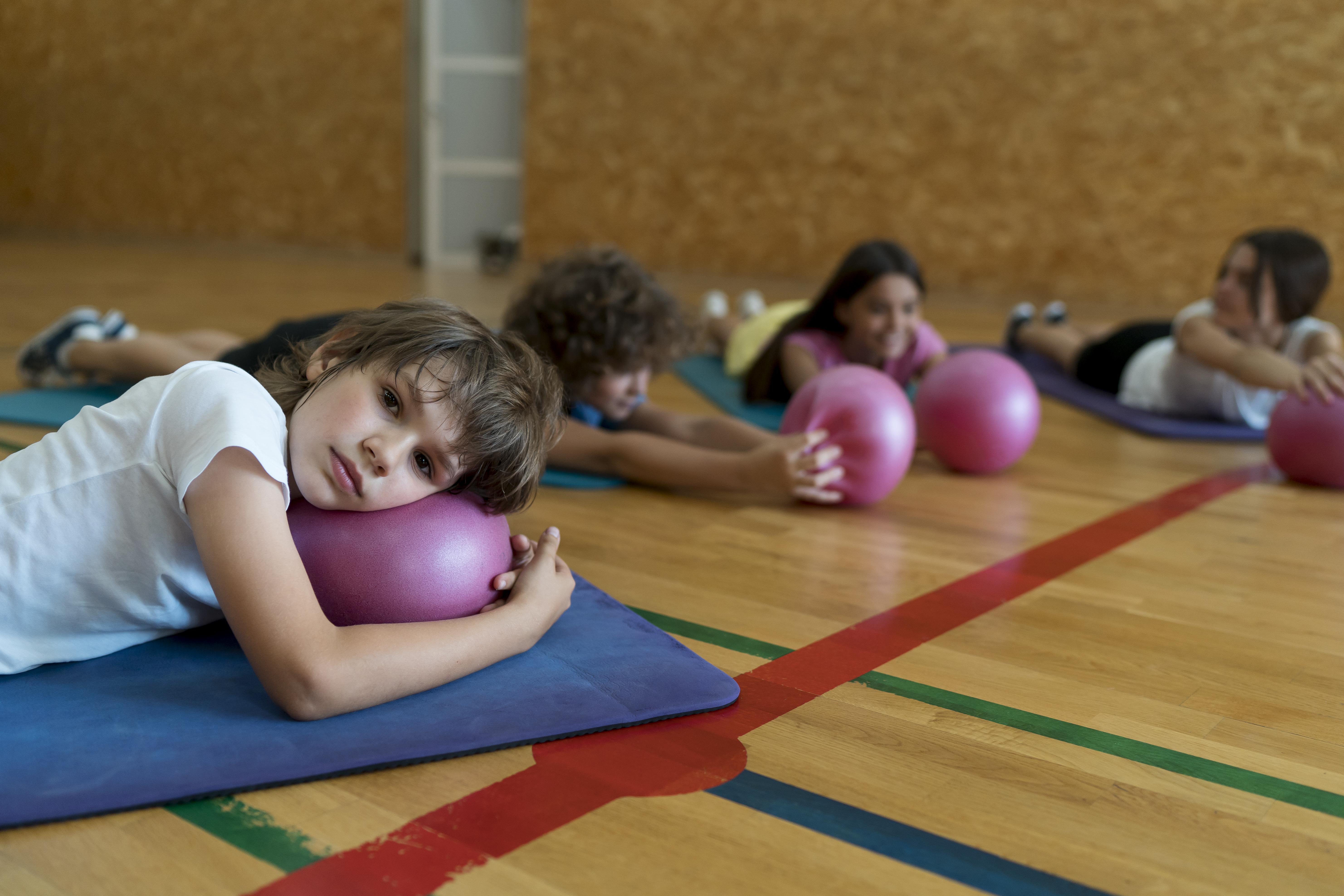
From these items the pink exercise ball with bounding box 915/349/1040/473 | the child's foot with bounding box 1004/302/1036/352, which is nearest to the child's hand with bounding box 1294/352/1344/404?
the pink exercise ball with bounding box 915/349/1040/473

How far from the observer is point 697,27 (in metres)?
7.76

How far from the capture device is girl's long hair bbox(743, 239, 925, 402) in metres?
3.30

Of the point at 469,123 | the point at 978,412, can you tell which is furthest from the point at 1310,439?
the point at 469,123

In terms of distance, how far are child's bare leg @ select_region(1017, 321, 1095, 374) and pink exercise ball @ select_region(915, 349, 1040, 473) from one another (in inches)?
65.4

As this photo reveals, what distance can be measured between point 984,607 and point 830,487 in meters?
0.65

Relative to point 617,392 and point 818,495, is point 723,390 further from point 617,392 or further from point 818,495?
point 818,495

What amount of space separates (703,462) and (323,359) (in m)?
1.22

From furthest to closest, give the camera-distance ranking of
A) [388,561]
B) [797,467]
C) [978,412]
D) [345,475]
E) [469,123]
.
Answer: [469,123] < [978,412] < [797,467] < [388,561] < [345,475]

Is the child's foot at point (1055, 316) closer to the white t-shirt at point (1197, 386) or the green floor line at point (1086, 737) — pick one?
the white t-shirt at point (1197, 386)

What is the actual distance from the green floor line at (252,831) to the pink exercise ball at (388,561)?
1.04ft

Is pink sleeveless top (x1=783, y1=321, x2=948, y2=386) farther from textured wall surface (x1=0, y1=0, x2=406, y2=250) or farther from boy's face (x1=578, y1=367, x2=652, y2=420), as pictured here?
textured wall surface (x1=0, y1=0, x2=406, y2=250)

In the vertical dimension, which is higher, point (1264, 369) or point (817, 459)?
point (1264, 369)

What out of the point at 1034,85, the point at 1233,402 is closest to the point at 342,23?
the point at 1034,85

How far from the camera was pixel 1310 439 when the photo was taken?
285cm
